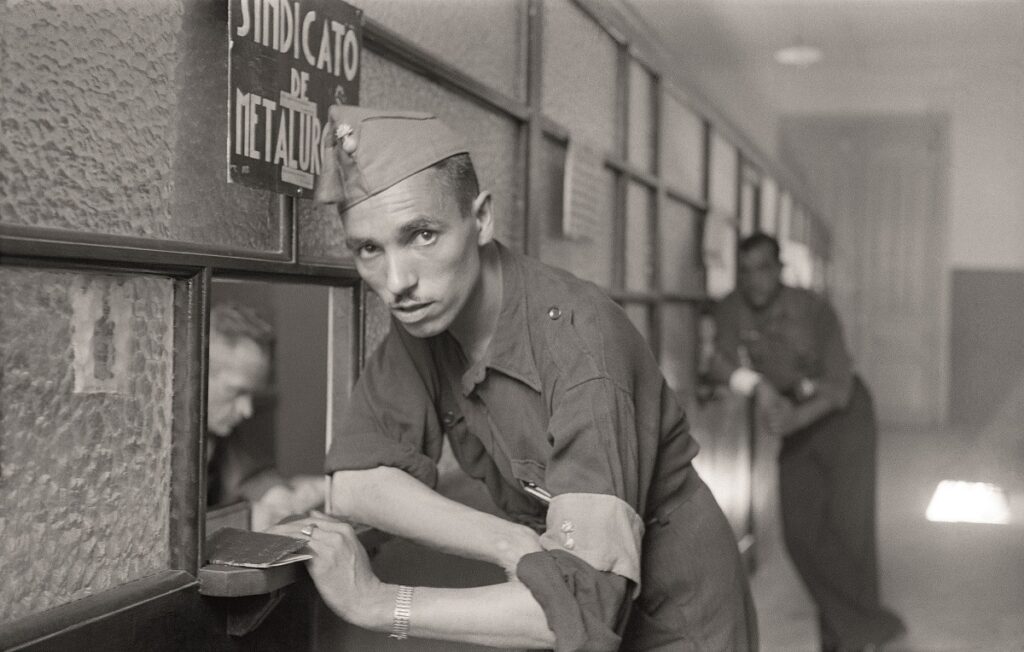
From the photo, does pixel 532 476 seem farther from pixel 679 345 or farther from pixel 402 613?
pixel 679 345

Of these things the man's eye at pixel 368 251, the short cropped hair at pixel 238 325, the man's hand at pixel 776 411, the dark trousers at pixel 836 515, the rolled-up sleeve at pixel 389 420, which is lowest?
the dark trousers at pixel 836 515

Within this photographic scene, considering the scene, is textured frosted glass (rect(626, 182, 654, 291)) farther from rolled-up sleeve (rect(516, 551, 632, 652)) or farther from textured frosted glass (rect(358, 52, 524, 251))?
rolled-up sleeve (rect(516, 551, 632, 652))

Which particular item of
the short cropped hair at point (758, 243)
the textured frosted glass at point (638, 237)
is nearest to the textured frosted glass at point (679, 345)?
the textured frosted glass at point (638, 237)

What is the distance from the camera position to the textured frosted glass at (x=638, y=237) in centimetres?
315

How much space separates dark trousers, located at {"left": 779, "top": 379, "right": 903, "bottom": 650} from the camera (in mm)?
3586

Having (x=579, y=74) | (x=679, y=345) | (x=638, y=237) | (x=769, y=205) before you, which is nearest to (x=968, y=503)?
(x=638, y=237)

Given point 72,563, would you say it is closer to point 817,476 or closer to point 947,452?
point 817,476

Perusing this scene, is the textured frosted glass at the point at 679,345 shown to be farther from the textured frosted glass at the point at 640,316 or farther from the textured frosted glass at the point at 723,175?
the textured frosted glass at the point at 723,175

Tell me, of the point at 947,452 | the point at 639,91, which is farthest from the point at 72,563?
the point at 947,452

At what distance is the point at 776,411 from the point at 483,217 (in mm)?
2800

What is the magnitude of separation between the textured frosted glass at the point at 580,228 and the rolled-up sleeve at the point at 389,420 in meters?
1.02

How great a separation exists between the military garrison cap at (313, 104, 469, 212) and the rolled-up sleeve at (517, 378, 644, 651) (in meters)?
0.29

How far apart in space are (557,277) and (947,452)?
695cm

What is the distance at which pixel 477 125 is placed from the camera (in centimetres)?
195
